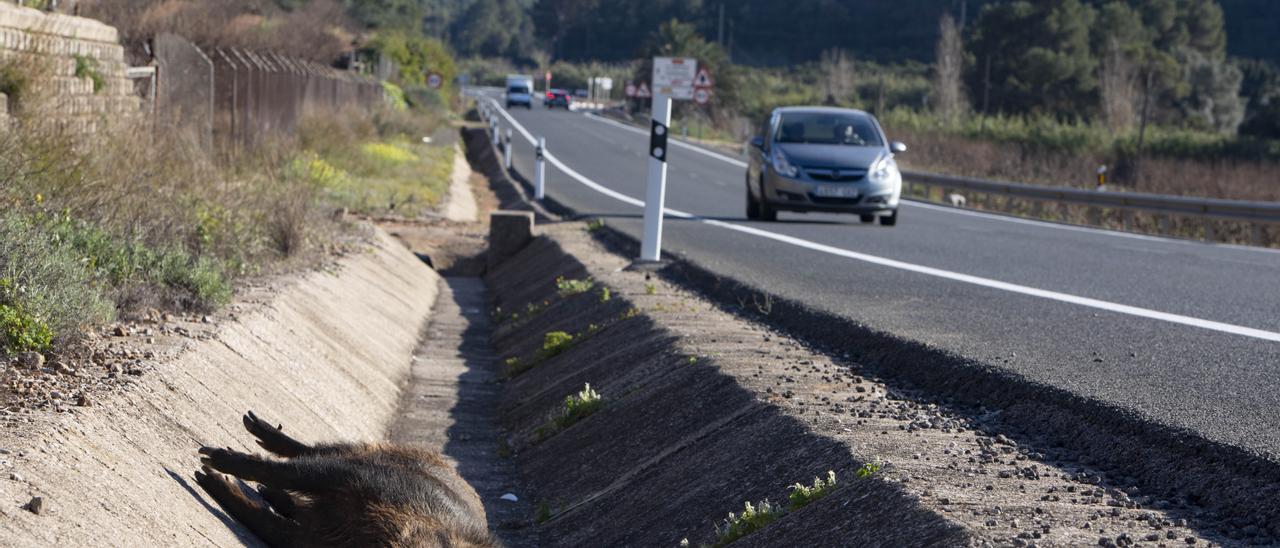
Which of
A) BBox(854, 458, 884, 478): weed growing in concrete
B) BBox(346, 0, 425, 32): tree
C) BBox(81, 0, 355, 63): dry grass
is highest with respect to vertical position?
BBox(346, 0, 425, 32): tree

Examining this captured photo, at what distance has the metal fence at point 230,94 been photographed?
683 inches

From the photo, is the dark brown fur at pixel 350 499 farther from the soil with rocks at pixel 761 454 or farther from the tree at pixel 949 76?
the tree at pixel 949 76

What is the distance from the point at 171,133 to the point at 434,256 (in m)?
5.50

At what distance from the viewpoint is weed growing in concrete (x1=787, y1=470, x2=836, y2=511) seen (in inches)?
204

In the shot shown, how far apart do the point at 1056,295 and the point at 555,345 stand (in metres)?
Answer: 3.71

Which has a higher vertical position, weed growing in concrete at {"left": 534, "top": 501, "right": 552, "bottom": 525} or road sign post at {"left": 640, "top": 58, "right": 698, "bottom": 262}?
road sign post at {"left": 640, "top": 58, "right": 698, "bottom": 262}

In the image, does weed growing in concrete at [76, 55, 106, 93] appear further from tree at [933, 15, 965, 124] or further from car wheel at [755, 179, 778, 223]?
tree at [933, 15, 965, 124]

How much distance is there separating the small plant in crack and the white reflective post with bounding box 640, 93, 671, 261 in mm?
4306

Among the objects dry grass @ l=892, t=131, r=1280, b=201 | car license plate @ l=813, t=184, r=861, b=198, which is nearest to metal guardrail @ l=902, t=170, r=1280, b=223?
dry grass @ l=892, t=131, r=1280, b=201

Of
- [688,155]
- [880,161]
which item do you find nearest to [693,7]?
[688,155]

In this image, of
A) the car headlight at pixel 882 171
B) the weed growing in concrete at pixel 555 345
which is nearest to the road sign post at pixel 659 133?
the weed growing in concrete at pixel 555 345

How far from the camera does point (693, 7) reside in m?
139

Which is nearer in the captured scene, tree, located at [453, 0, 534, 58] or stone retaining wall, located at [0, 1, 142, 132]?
stone retaining wall, located at [0, 1, 142, 132]

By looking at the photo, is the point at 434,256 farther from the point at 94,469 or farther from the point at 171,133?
the point at 94,469
